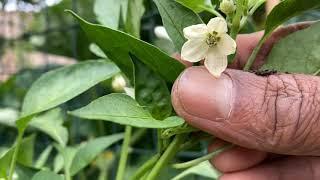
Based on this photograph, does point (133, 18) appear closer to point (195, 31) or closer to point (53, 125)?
point (195, 31)


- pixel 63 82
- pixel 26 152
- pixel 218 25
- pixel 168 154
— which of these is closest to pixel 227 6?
pixel 218 25

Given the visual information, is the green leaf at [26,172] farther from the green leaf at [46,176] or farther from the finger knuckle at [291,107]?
the finger knuckle at [291,107]

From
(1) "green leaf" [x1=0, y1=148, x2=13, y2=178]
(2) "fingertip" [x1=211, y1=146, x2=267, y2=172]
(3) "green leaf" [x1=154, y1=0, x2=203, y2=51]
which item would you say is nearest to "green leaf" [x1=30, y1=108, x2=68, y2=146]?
(1) "green leaf" [x1=0, y1=148, x2=13, y2=178]

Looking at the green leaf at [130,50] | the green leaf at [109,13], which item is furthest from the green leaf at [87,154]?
the green leaf at [130,50]

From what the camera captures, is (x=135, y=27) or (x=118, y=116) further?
(x=135, y=27)

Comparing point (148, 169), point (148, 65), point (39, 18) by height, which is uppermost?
point (148, 65)

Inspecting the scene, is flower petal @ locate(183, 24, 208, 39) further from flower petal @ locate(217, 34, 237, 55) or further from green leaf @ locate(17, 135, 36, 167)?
green leaf @ locate(17, 135, 36, 167)

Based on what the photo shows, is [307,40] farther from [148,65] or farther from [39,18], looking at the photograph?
[39,18]

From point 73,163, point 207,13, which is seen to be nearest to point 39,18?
point 73,163
